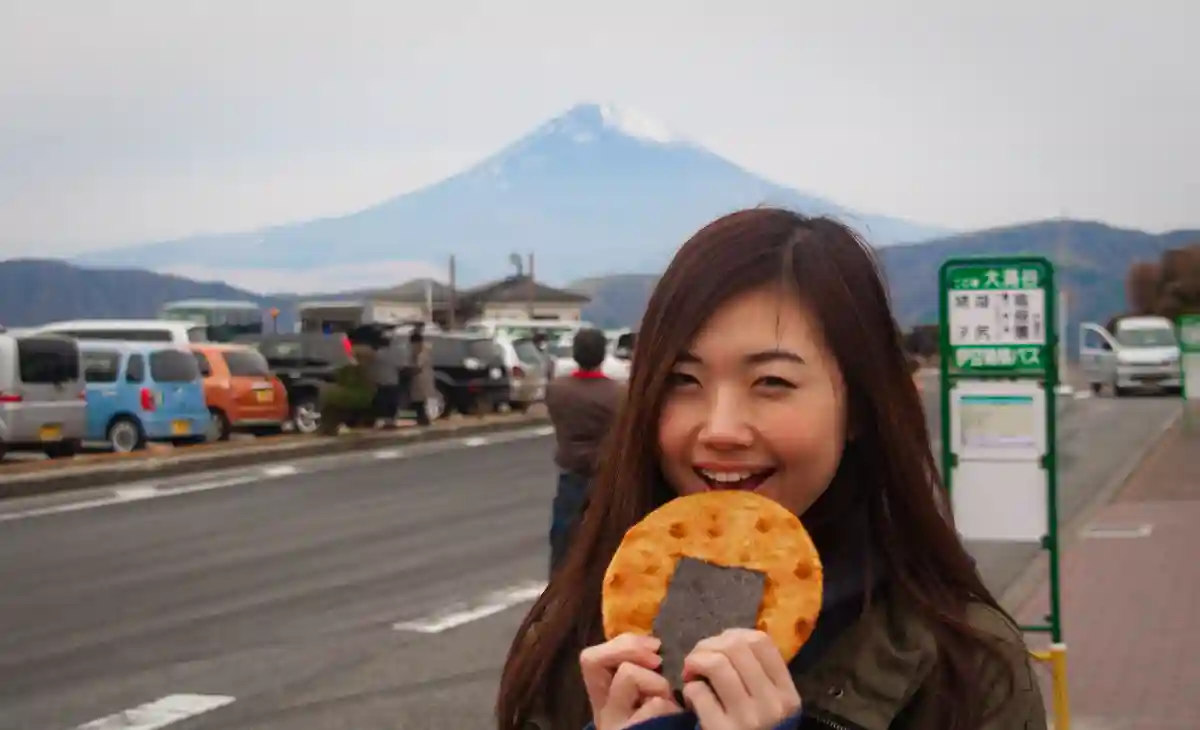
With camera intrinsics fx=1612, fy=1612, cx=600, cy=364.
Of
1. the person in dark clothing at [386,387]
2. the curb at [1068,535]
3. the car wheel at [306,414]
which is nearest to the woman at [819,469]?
the curb at [1068,535]

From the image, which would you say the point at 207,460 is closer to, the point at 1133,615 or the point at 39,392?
the point at 39,392

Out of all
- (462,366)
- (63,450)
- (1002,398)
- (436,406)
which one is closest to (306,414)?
(436,406)

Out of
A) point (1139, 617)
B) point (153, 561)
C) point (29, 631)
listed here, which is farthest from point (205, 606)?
point (1139, 617)

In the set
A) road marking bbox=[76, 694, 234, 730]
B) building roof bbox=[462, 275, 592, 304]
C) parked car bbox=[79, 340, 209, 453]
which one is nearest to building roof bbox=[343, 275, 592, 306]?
building roof bbox=[462, 275, 592, 304]

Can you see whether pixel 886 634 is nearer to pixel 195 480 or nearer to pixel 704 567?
pixel 704 567

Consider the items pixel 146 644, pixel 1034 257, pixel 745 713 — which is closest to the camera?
pixel 745 713

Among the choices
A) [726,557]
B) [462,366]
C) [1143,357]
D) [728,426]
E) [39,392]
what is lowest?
[1143,357]

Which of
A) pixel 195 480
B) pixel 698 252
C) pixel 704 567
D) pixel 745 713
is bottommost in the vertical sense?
pixel 195 480
